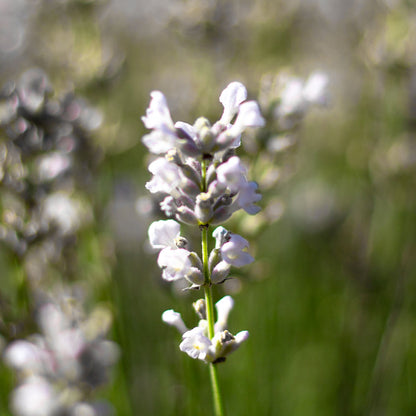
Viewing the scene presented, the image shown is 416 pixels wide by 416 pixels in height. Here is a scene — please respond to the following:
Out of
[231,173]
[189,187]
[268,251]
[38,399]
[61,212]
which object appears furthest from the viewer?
[268,251]

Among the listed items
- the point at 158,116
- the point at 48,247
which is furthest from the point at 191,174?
the point at 48,247

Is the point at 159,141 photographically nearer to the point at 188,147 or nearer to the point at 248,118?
the point at 188,147

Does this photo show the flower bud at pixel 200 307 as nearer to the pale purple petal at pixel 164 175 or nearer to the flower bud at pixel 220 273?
the flower bud at pixel 220 273

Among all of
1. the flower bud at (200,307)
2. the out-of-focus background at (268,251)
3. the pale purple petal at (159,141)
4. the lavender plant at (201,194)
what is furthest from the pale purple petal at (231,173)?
the out-of-focus background at (268,251)

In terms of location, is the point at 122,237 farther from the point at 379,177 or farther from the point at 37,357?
the point at 37,357

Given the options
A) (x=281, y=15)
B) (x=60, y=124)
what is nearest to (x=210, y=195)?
(x=60, y=124)

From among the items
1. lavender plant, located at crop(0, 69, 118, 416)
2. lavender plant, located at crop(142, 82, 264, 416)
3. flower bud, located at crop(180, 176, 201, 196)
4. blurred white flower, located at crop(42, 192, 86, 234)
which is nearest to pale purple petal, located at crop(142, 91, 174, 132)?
lavender plant, located at crop(142, 82, 264, 416)
